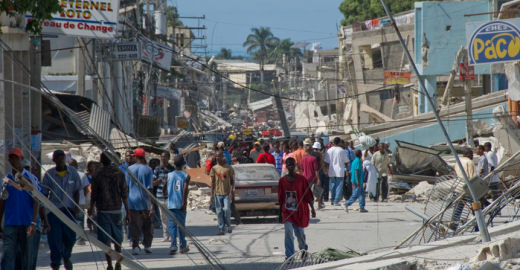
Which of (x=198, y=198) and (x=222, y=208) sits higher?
(x=222, y=208)

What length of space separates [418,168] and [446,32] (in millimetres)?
15114

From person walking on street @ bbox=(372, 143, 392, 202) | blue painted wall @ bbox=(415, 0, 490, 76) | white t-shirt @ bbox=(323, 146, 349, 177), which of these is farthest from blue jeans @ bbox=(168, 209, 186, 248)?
blue painted wall @ bbox=(415, 0, 490, 76)

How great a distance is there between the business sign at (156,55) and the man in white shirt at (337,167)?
27.7ft

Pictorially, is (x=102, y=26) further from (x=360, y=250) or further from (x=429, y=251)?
(x=429, y=251)

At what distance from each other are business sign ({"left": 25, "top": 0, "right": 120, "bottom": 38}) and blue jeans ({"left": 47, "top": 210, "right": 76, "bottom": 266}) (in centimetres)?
887

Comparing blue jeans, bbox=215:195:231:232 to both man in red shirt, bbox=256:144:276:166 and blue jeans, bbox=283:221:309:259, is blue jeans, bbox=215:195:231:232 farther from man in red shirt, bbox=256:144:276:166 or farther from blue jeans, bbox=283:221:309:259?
man in red shirt, bbox=256:144:276:166

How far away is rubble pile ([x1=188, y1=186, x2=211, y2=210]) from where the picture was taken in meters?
20.6

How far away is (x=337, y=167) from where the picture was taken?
18.9 meters

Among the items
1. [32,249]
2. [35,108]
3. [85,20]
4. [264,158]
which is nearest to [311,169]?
[264,158]

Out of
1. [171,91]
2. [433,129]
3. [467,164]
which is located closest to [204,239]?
[467,164]

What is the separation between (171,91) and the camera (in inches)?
2290

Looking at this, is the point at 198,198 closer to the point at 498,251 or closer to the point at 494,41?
the point at 494,41

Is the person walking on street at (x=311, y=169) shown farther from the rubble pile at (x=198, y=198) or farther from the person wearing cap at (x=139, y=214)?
the person wearing cap at (x=139, y=214)

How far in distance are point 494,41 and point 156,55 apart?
43.3ft
